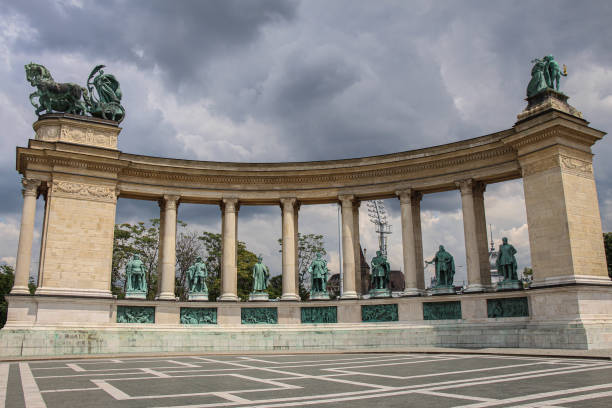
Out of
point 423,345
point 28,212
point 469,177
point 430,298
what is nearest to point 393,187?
point 469,177

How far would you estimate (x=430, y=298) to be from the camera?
126ft

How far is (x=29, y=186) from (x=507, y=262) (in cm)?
3415

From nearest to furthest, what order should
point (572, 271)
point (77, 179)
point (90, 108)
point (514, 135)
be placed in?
1. point (572, 271)
2. point (514, 135)
3. point (77, 179)
4. point (90, 108)

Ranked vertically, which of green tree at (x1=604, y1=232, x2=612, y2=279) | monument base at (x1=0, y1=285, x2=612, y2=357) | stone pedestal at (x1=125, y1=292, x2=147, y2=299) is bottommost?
monument base at (x1=0, y1=285, x2=612, y2=357)

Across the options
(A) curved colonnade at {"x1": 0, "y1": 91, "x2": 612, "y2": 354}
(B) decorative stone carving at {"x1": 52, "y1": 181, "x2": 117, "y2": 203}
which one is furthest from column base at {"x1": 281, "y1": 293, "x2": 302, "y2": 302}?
(B) decorative stone carving at {"x1": 52, "y1": 181, "x2": 117, "y2": 203}

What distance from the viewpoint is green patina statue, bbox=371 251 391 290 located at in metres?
41.3

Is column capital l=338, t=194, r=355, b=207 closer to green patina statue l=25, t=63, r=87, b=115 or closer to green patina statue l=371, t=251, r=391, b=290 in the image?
green patina statue l=371, t=251, r=391, b=290

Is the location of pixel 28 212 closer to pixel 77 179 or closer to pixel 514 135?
pixel 77 179

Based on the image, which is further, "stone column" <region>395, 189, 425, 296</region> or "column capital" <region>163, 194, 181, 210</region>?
"column capital" <region>163, 194, 181, 210</region>

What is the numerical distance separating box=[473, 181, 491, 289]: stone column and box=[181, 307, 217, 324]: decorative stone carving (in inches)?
792

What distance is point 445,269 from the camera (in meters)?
39.6

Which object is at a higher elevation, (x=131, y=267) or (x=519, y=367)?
(x=131, y=267)

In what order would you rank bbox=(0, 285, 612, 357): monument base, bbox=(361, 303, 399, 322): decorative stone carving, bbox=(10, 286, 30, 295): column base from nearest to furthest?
1. bbox=(0, 285, 612, 357): monument base
2. bbox=(10, 286, 30, 295): column base
3. bbox=(361, 303, 399, 322): decorative stone carving

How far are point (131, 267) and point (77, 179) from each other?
767 cm
